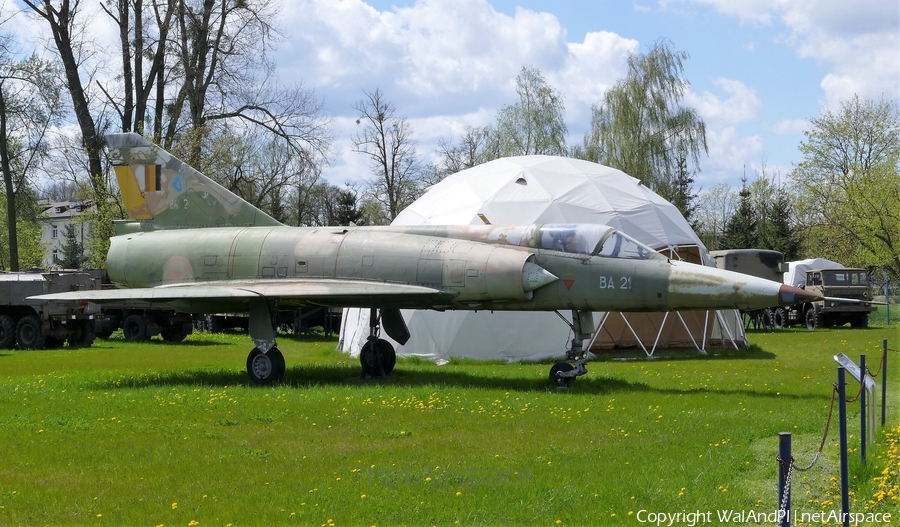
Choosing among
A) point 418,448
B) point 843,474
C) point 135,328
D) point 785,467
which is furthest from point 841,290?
point 785,467

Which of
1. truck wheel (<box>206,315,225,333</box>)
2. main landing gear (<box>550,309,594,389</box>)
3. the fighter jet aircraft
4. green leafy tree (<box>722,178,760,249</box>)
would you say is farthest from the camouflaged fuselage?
green leafy tree (<box>722,178,760,249</box>)

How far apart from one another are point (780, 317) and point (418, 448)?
97.8 feet

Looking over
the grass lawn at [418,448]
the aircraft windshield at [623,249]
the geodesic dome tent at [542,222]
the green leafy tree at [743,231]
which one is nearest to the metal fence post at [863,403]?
the grass lawn at [418,448]

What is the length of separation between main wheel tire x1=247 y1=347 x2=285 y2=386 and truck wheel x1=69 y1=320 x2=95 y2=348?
43.6 ft

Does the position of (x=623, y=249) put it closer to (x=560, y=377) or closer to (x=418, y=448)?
(x=560, y=377)

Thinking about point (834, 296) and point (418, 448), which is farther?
point (834, 296)

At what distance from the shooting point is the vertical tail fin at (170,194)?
17.4 m

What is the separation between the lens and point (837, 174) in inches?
2010

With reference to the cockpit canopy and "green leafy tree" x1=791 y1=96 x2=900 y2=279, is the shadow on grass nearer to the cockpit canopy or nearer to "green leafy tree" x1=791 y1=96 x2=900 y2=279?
the cockpit canopy

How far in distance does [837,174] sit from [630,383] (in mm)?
41525

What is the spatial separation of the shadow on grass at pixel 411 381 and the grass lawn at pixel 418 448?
0.20 ft

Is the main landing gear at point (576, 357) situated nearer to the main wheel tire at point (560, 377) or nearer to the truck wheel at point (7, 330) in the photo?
the main wheel tire at point (560, 377)

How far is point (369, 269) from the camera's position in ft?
49.6

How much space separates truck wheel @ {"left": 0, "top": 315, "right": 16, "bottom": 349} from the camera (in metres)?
25.8
